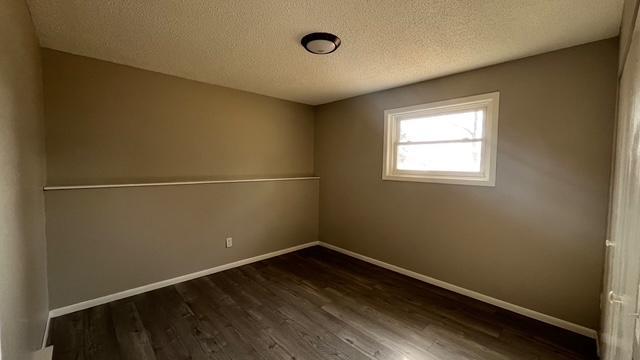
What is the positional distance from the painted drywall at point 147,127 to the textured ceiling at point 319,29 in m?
0.21

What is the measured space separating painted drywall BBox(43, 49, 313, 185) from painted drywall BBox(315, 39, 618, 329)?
5.94ft

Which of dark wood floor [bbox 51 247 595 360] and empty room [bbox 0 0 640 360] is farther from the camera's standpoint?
dark wood floor [bbox 51 247 595 360]

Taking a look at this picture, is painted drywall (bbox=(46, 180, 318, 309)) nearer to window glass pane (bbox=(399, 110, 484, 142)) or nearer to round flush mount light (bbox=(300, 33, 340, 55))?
→ window glass pane (bbox=(399, 110, 484, 142))

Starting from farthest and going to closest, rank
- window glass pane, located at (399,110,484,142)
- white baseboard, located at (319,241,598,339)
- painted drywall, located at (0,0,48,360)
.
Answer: window glass pane, located at (399,110,484,142)
white baseboard, located at (319,241,598,339)
painted drywall, located at (0,0,48,360)

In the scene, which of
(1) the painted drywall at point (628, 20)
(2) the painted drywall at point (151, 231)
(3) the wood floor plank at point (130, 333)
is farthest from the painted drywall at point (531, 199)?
(3) the wood floor plank at point (130, 333)

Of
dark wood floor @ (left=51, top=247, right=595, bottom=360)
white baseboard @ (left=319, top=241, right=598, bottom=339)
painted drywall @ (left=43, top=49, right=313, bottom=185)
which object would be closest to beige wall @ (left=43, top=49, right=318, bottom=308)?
painted drywall @ (left=43, top=49, right=313, bottom=185)

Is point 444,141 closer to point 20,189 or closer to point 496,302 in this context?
point 496,302

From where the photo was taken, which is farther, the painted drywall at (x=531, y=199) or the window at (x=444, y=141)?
the window at (x=444, y=141)

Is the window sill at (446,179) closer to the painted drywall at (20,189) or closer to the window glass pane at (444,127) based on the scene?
the window glass pane at (444,127)

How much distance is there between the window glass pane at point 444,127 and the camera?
2633 millimetres

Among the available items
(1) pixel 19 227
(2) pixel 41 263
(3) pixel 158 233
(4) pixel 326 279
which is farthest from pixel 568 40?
(2) pixel 41 263

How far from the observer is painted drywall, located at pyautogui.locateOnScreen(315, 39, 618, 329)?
6.49 feet

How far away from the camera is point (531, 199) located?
223cm

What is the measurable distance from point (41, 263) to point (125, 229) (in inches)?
24.6
